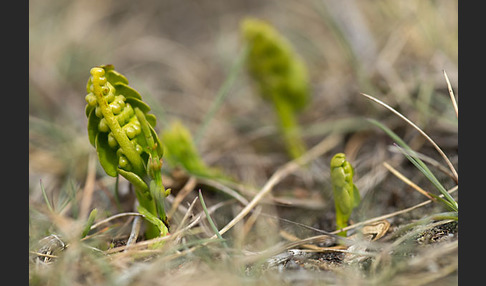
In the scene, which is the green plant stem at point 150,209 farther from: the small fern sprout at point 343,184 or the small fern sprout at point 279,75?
the small fern sprout at point 279,75

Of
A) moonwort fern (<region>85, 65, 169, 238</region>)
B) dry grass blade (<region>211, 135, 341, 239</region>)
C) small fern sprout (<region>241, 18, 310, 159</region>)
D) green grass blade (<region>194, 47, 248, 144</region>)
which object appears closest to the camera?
moonwort fern (<region>85, 65, 169, 238</region>)

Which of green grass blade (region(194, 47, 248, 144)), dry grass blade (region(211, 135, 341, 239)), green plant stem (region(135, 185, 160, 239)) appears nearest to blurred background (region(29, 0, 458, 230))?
dry grass blade (region(211, 135, 341, 239))

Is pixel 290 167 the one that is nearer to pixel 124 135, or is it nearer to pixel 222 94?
pixel 222 94

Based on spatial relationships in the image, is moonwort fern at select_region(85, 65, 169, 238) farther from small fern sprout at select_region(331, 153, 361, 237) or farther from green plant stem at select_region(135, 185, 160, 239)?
small fern sprout at select_region(331, 153, 361, 237)

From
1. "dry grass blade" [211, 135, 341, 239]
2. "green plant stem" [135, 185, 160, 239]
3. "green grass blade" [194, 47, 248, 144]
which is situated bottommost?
"dry grass blade" [211, 135, 341, 239]

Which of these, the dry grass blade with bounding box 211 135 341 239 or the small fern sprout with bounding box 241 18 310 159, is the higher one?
the small fern sprout with bounding box 241 18 310 159

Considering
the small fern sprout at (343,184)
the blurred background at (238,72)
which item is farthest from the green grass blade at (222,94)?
the small fern sprout at (343,184)

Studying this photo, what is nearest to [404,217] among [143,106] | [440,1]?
[143,106]
